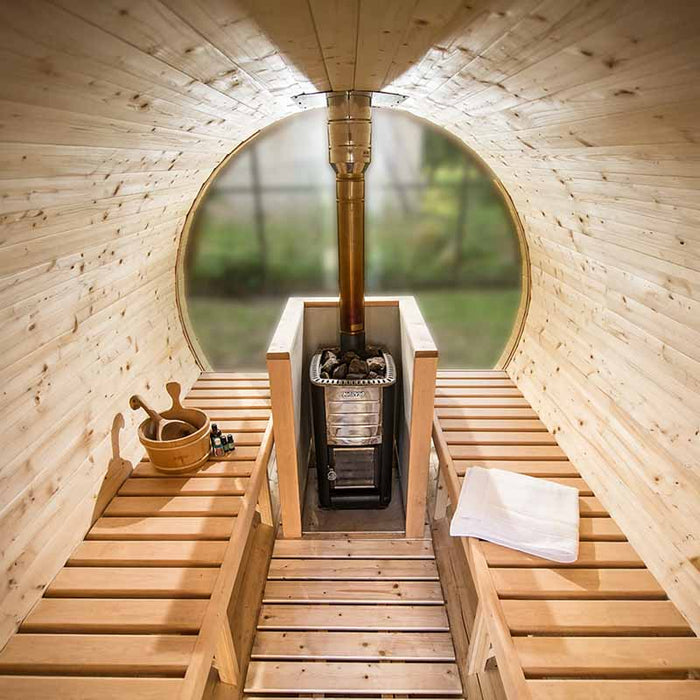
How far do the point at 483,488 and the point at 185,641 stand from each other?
1410mm

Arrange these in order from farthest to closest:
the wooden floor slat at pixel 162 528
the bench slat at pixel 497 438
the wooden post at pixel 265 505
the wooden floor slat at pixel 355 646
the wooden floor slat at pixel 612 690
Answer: the wooden post at pixel 265 505, the bench slat at pixel 497 438, the wooden floor slat at pixel 355 646, the wooden floor slat at pixel 162 528, the wooden floor slat at pixel 612 690

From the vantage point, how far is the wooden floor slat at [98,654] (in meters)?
1.59

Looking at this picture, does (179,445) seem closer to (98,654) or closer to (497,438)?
(98,654)

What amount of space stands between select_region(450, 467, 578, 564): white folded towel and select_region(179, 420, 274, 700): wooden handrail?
3.11ft

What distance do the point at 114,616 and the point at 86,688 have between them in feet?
0.84

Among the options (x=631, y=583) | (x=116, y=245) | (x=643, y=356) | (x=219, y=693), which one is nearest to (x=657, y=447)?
(x=643, y=356)

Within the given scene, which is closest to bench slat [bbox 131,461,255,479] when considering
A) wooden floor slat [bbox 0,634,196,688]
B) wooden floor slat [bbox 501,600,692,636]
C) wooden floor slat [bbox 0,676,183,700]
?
wooden floor slat [bbox 0,634,196,688]

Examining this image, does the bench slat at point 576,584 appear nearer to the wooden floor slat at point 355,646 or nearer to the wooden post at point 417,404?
the wooden floor slat at point 355,646

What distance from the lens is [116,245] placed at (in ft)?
7.58

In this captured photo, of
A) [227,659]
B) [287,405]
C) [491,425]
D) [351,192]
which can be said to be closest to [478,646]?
[227,659]

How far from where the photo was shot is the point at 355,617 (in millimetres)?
2414

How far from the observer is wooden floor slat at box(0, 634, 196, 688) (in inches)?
62.5

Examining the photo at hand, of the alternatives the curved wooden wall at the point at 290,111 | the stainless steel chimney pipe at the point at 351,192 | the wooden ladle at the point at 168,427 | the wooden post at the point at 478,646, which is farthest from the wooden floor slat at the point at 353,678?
the stainless steel chimney pipe at the point at 351,192

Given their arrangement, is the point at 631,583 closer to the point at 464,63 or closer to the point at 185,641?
the point at 185,641
